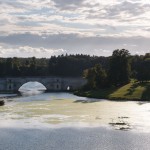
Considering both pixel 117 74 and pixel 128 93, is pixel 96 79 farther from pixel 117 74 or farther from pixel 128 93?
pixel 128 93

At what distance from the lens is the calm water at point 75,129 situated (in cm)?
5834

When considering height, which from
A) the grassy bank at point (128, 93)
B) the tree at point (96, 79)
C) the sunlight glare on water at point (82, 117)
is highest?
the tree at point (96, 79)

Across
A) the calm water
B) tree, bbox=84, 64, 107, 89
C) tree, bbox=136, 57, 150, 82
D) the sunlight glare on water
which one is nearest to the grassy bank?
tree, bbox=136, 57, 150, 82

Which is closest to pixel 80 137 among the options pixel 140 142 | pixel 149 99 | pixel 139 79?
pixel 140 142

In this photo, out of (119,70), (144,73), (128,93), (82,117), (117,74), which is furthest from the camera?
(119,70)

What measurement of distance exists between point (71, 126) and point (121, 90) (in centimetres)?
7452

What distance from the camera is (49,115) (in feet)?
294

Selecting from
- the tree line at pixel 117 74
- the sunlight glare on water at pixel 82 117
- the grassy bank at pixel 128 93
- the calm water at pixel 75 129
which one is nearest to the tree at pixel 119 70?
the tree line at pixel 117 74

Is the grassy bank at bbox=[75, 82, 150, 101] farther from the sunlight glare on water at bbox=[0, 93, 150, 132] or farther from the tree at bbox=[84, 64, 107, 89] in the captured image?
the sunlight glare on water at bbox=[0, 93, 150, 132]

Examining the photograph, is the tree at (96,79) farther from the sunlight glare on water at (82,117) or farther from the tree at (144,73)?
the sunlight glare on water at (82,117)

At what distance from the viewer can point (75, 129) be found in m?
70.2

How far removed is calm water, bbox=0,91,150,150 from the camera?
5834cm

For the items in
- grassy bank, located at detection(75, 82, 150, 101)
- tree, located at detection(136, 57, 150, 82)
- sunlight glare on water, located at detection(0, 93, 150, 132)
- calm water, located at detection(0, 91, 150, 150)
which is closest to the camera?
calm water, located at detection(0, 91, 150, 150)

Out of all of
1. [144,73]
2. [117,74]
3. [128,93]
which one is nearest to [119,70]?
[117,74]
